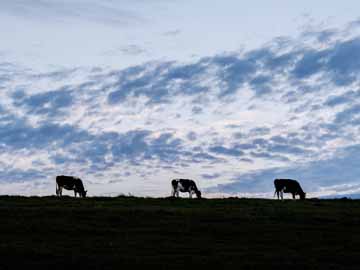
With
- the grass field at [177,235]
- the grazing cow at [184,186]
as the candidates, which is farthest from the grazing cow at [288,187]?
the grass field at [177,235]

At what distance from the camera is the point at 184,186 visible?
202 ft

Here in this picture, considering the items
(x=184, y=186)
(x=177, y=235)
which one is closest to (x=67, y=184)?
(x=184, y=186)

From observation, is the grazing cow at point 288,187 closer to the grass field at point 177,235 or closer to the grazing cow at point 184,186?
the grazing cow at point 184,186

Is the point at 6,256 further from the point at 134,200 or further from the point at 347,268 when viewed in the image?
the point at 134,200

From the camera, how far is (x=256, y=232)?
32.0m

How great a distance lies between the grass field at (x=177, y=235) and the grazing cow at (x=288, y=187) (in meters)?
15.0

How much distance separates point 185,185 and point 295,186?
9.81 metres

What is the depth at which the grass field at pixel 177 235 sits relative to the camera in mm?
24734

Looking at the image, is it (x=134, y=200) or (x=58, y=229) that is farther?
(x=134, y=200)

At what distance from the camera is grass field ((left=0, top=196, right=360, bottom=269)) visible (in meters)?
24.7

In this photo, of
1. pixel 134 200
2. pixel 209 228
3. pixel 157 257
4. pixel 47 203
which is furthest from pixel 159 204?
pixel 157 257

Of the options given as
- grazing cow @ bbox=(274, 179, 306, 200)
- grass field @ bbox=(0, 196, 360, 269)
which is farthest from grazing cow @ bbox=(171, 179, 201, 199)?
grass field @ bbox=(0, 196, 360, 269)

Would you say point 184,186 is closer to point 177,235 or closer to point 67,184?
point 67,184

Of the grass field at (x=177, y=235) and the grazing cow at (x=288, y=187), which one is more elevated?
the grazing cow at (x=288, y=187)
